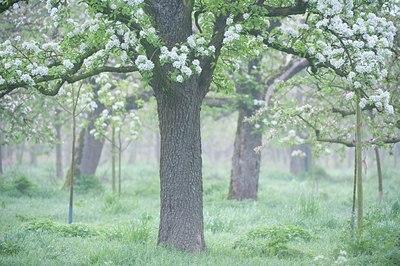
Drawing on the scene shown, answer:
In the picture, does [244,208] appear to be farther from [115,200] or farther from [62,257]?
[62,257]

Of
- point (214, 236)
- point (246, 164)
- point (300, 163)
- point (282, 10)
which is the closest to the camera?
point (282, 10)

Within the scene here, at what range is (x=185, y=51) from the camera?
7.74m

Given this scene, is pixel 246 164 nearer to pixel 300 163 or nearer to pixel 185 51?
pixel 185 51

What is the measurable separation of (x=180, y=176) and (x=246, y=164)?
8.56 meters

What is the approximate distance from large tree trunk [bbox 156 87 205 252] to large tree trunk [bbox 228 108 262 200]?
329 inches

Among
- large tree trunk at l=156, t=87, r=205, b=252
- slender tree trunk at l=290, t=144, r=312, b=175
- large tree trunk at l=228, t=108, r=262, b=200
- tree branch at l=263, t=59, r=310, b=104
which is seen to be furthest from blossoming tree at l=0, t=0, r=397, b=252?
slender tree trunk at l=290, t=144, r=312, b=175

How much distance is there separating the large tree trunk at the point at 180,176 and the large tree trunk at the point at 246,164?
835cm

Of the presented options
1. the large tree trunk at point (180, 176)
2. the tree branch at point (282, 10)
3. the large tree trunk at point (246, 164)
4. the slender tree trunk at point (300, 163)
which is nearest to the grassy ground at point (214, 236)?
the large tree trunk at point (180, 176)

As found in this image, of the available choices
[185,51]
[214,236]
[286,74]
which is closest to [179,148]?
[185,51]

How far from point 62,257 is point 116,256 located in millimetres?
880

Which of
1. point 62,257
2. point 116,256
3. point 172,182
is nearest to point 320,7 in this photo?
point 172,182

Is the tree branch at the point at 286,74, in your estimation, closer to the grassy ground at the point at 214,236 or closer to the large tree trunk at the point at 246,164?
the large tree trunk at the point at 246,164

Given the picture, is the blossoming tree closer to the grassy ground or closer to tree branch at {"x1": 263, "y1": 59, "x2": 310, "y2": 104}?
the grassy ground

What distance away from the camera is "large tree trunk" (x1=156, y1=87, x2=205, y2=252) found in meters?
8.34
